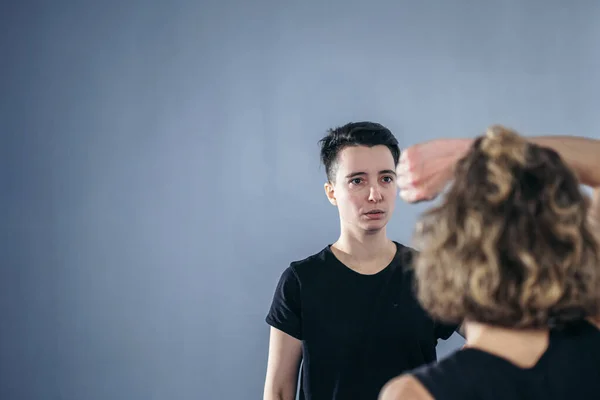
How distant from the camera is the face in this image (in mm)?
1688

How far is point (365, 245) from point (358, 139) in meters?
0.31

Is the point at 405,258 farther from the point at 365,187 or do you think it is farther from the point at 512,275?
the point at 512,275

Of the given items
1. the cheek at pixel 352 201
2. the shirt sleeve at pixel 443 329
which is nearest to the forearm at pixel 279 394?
the shirt sleeve at pixel 443 329

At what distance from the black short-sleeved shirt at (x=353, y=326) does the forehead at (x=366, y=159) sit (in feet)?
0.81

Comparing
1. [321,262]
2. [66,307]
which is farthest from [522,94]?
[66,307]

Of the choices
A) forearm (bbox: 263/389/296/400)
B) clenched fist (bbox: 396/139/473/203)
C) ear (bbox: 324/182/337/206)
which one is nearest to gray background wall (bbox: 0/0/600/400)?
ear (bbox: 324/182/337/206)

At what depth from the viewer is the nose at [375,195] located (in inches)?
66.2

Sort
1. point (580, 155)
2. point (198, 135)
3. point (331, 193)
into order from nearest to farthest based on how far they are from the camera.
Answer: point (580, 155) → point (331, 193) → point (198, 135)

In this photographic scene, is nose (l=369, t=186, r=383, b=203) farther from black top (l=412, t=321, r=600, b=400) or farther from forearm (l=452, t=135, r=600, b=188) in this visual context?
black top (l=412, t=321, r=600, b=400)

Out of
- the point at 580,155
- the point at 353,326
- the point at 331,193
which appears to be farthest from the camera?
the point at 331,193

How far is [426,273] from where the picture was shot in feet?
2.74

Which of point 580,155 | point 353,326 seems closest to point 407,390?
point 580,155

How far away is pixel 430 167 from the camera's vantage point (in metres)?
0.95

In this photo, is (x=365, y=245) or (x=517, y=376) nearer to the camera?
(x=517, y=376)
